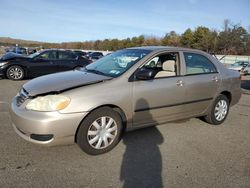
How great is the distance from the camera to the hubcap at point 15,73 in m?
11.7

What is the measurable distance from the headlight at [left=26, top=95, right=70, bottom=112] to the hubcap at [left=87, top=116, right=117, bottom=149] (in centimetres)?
54

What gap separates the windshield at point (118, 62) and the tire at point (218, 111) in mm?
1960

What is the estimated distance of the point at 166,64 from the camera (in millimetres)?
5094

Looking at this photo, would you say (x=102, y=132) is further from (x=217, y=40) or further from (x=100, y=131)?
(x=217, y=40)

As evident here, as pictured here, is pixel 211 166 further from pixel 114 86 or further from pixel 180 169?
pixel 114 86

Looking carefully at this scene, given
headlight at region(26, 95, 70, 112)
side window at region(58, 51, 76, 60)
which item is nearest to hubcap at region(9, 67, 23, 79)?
side window at region(58, 51, 76, 60)

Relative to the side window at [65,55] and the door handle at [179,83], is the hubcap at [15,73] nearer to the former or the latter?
the side window at [65,55]

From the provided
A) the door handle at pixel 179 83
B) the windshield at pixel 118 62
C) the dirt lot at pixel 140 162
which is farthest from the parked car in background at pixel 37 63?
the door handle at pixel 179 83

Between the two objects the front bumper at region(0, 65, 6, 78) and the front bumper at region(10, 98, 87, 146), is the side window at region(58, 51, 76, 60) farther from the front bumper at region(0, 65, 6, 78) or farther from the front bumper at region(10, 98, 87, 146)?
the front bumper at region(10, 98, 87, 146)

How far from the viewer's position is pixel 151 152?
418 centimetres

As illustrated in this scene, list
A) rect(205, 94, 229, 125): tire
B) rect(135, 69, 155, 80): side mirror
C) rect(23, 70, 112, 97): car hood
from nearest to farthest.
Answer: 1. rect(23, 70, 112, 97): car hood
2. rect(135, 69, 155, 80): side mirror
3. rect(205, 94, 229, 125): tire

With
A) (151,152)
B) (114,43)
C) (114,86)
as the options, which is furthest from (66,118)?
(114,43)

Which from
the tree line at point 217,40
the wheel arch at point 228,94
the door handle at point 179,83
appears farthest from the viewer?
the tree line at point 217,40

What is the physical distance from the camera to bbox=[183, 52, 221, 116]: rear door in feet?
16.4
